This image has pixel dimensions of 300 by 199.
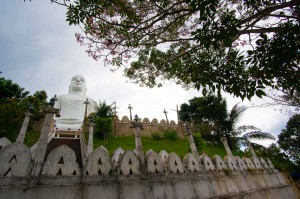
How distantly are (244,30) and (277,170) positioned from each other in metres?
7.43

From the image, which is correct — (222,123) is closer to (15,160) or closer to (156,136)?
(156,136)

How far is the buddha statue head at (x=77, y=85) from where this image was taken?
18.8 meters

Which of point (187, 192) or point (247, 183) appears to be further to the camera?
point (247, 183)

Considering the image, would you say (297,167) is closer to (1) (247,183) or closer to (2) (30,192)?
(1) (247,183)

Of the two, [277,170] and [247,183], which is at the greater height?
[277,170]

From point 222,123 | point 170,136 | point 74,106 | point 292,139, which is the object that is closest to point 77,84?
point 74,106

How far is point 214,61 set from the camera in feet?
12.6

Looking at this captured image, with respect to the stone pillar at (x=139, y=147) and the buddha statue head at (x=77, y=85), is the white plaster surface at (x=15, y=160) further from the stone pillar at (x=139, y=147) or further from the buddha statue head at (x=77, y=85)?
the buddha statue head at (x=77, y=85)

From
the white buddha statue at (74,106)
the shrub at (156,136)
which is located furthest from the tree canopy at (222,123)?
the white buddha statue at (74,106)

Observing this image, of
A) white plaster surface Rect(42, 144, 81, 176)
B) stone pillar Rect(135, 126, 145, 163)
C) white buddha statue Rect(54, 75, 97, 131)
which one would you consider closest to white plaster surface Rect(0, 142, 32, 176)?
white plaster surface Rect(42, 144, 81, 176)

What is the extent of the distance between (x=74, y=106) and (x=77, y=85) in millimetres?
2666

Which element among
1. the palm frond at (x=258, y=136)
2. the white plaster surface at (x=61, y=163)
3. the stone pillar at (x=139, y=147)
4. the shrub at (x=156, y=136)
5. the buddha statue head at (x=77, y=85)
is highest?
the buddha statue head at (x=77, y=85)

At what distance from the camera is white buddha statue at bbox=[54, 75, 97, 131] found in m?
15.8

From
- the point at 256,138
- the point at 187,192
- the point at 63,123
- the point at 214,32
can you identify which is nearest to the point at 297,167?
the point at 256,138
